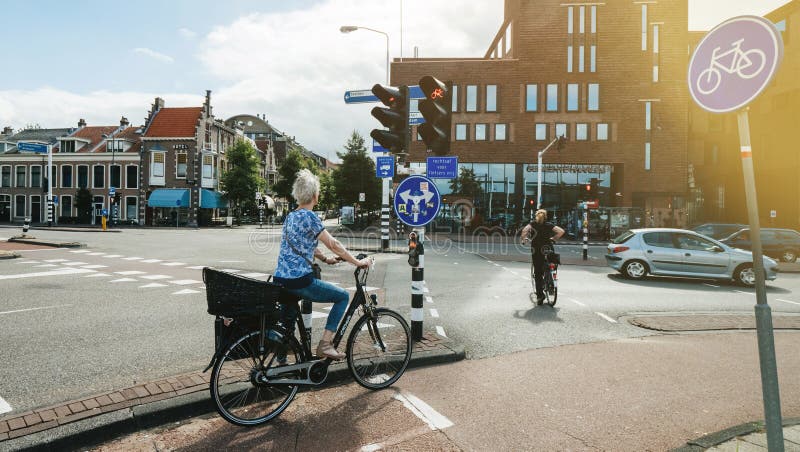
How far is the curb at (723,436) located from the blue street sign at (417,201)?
3338 millimetres

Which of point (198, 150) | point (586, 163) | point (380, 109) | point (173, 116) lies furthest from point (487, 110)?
point (380, 109)

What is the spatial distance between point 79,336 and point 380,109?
464 cm

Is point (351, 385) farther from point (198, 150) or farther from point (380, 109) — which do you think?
point (198, 150)

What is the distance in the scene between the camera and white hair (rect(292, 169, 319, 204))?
3930 mm

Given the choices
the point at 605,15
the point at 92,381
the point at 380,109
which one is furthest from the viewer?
→ the point at 605,15

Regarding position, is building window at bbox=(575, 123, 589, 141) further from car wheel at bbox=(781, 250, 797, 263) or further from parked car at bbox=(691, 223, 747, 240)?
car wheel at bbox=(781, 250, 797, 263)

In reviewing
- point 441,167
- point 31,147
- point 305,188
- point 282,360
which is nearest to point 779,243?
point 441,167

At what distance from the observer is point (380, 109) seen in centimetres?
579

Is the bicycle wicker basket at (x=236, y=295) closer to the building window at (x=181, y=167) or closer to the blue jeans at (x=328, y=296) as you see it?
the blue jeans at (x=328, y=296)

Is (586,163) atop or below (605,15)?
below

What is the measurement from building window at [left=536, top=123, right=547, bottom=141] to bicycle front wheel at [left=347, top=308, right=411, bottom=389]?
3808 cm

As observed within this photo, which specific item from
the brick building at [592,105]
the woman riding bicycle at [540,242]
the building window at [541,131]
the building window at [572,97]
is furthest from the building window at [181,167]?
the woman riding bicycle at [540,242]

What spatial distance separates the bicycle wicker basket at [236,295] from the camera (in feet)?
10.9

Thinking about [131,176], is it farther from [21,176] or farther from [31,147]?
[31,147]
